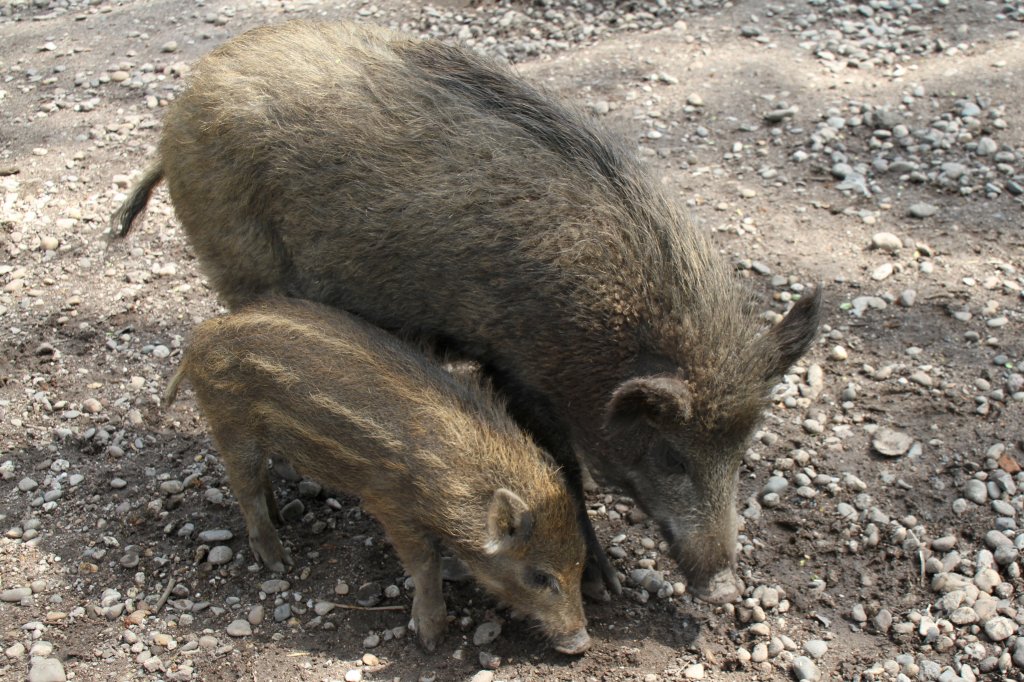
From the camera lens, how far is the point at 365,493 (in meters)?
4.32

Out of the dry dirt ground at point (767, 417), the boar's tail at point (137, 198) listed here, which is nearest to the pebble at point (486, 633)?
the dry dirt ground at point (767, 417)

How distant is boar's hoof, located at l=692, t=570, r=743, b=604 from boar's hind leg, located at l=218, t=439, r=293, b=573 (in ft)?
6.14

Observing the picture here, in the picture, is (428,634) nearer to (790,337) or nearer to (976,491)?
(790,337)

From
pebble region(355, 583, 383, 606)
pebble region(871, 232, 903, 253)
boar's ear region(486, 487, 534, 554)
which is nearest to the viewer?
boar's ear region(486, 487, 534, 554)

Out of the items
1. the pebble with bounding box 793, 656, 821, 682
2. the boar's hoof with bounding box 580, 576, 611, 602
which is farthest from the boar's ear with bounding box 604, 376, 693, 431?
the pebble with bounding box 793, 656, 821, 682

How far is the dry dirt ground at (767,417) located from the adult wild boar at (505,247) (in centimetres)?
56

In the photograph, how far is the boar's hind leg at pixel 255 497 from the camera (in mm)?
4590

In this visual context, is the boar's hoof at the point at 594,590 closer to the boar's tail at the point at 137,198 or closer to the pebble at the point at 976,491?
the pebble at the point at 976,491

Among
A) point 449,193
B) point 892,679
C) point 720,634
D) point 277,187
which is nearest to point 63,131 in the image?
point 277,187

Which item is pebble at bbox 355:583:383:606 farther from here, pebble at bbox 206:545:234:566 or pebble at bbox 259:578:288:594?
pebble at bbox 206:545:234:566

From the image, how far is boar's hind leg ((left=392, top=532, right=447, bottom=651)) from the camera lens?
4.26m

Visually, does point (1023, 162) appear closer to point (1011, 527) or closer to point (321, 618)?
point (1011, 527)

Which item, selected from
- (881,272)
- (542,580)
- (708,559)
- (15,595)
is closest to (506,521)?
(542,580)

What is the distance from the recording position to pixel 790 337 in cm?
420
